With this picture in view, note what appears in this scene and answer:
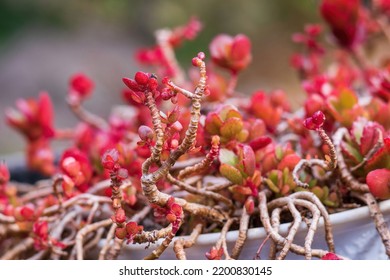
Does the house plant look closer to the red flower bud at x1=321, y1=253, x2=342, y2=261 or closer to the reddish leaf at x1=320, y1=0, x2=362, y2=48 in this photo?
the red flower bud at x1=321, y1=253, x2=342, y2=261

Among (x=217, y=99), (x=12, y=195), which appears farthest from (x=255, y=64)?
(x=12, y=195)

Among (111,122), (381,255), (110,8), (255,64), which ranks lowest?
(381,255)

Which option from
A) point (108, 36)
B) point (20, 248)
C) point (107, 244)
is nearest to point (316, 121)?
point (107, 244)

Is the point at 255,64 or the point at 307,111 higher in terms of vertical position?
the point at 255,64

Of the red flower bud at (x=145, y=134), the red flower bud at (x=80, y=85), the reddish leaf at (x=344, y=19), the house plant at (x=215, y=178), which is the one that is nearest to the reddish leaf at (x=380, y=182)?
the house plant at (x=215, y=178)

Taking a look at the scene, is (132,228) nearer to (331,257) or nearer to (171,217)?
(171,217)

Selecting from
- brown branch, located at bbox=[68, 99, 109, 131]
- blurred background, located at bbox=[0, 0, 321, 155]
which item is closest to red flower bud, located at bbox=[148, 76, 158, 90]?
brown branch, located at bbox=[68, 99, 109, 131]

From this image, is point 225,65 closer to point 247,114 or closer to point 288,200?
point 247,114
